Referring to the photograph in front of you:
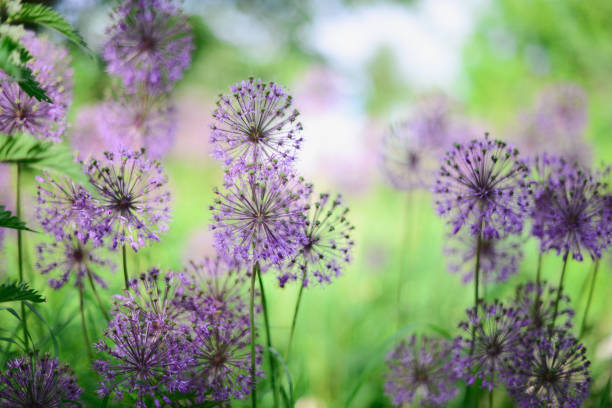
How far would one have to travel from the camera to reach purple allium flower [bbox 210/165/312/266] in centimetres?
158

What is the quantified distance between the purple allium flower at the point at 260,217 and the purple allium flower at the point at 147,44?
94 centimetres

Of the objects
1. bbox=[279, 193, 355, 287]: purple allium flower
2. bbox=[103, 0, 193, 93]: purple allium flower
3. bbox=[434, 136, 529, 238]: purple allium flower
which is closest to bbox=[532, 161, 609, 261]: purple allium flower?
bbox=[434, 136, 529, 238]: purple allium flower

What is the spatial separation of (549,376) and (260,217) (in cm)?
138

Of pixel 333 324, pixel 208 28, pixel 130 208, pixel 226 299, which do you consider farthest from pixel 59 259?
pixel 208 28

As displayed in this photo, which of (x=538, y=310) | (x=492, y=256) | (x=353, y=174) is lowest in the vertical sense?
(x=538, y=310)

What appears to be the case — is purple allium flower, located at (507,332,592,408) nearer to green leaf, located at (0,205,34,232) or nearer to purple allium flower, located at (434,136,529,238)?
purple allium flower, located at (434,136,529,238)

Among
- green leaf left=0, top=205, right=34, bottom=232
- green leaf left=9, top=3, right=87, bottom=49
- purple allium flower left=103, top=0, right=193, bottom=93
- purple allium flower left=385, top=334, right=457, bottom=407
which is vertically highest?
purple allium flower left=103, top=0, right=193, bottom=93

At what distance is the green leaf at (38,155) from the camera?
4.69ft

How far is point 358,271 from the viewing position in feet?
19.3

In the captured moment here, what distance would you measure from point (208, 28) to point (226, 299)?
16.7 ft

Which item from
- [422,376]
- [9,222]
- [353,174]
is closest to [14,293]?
[9,222]

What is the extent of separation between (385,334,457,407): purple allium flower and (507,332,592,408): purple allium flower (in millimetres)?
329

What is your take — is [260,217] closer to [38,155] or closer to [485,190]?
[38,155]

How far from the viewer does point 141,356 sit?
1585 millimetres
